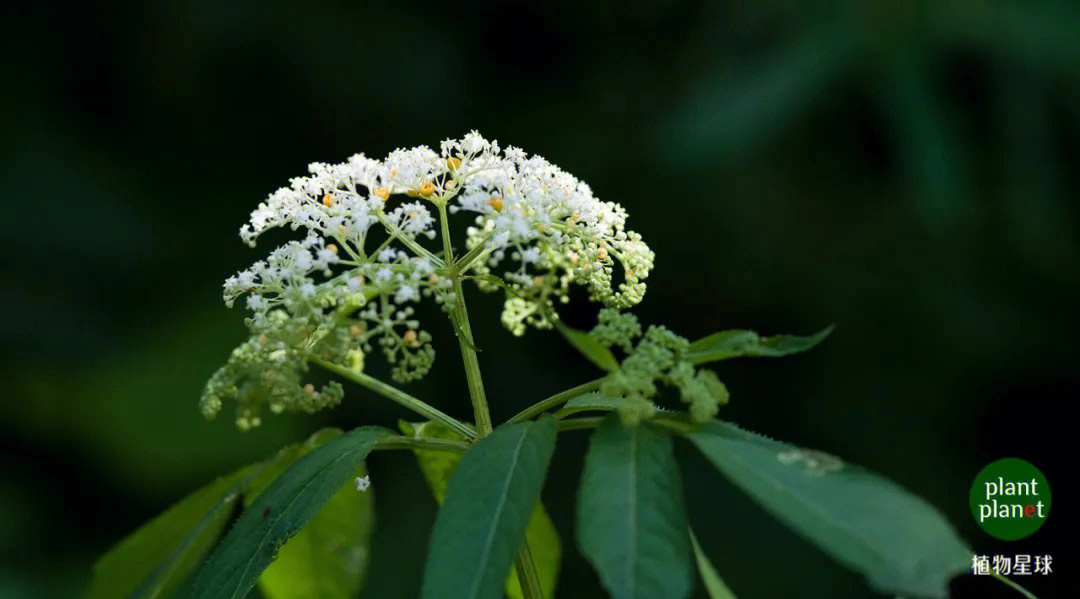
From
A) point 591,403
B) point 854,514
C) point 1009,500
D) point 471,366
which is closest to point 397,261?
point 471,366

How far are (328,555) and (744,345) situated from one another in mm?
890

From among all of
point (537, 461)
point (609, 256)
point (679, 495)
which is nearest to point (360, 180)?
point (609, 256)

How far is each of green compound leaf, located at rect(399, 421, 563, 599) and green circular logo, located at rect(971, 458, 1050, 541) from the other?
2.70ft

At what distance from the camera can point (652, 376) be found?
0.91m

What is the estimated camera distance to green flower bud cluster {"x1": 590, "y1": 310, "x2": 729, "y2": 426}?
2.98 ft

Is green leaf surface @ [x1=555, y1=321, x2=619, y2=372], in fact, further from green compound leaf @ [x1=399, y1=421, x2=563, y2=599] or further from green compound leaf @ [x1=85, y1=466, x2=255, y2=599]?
green compound leaf @ [x1=85, y1=466, x2=255, y2=599]

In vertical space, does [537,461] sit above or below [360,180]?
below

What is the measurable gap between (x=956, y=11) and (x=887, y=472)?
5.10 feet

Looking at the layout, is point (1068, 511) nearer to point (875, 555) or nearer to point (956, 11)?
point (956, 11)

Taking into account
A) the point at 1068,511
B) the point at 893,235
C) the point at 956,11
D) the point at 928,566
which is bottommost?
the point at 928,566

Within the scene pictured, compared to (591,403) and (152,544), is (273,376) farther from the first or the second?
A: (152,544)

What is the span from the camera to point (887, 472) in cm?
331

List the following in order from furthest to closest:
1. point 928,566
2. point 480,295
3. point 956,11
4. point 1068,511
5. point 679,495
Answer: point 480,295
point 1068,511
point 956,11
point 679,495
point 928,566

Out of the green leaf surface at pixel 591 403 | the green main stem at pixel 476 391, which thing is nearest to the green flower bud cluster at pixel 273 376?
the green main stem at pixel 476 391
